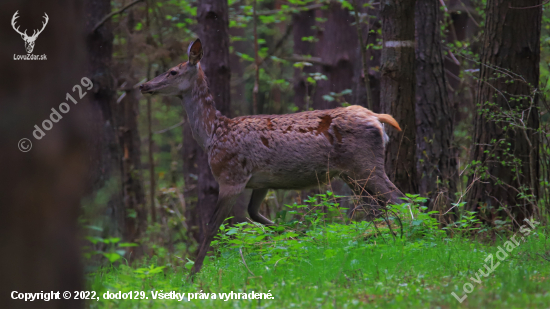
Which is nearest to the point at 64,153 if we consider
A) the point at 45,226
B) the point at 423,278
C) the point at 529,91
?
the point at 45,226

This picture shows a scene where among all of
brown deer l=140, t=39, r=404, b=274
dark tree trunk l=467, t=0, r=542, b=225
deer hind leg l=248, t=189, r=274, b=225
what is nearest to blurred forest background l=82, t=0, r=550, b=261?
dark tree trunk l=467, t=0, r=542, b=225

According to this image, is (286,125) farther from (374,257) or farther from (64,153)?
(64,153)

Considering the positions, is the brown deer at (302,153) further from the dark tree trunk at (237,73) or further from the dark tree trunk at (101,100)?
the dark tree trunk at (237,73)

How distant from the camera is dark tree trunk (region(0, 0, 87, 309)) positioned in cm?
281

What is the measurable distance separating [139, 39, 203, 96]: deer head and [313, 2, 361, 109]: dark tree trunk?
7.52 m

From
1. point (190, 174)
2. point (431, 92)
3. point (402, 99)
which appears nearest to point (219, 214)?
point (402, 99)

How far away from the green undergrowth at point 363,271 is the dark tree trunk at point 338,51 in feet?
28.1

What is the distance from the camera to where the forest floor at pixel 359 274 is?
3.81 meters

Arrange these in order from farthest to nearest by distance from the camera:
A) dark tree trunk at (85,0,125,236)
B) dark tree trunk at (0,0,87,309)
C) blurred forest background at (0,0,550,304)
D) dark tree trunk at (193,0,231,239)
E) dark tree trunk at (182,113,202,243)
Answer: dark tree trunk at (182,113,202,243), dark tree trunk at (193,0,231,239), dark tree trunk at (85,0,125,236), blurred forest background at (0,0,550,304), dark tree trunk at (0,0,87,309)

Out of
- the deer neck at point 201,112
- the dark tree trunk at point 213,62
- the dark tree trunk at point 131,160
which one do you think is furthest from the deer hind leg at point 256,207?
the dark tree trunk at point 131,160

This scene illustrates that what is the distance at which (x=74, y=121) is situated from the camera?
301 cm

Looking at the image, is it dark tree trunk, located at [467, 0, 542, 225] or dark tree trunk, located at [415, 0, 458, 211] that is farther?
dark tree trunk, located at [415, 0, 458, 211]

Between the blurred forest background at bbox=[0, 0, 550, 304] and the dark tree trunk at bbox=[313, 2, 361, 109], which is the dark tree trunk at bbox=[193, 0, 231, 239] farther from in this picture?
the dark tree trunk at bbox=[313, 2, 361, 109]

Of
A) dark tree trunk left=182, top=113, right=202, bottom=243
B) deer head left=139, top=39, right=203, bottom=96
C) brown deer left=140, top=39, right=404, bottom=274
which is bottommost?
dark tree trunk left=182, top=113, right=202, bottom=243
